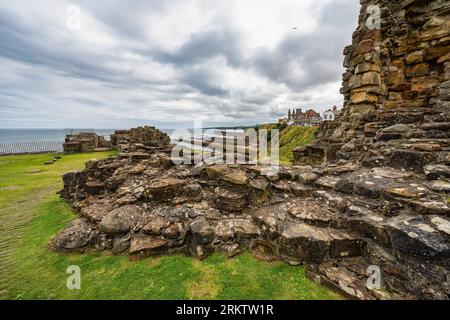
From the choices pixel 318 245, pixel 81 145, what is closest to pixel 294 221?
pixel 318 245

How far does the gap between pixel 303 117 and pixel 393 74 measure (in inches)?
3694

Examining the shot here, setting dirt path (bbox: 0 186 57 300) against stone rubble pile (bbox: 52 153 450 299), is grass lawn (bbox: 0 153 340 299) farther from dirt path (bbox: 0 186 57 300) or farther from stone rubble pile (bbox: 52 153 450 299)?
stone rubble pile (bbox: 52 153 450 299)

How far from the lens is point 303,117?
95.1 m

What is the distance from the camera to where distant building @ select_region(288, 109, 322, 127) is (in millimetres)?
86725

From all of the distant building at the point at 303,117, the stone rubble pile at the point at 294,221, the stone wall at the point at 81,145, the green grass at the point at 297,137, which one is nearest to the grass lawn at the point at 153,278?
→ the stone rubble pile at the point at 294,221

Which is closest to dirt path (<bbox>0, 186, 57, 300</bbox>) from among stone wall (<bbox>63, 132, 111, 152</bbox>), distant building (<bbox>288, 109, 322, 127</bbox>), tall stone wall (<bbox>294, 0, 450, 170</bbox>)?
tall stone wall (<bbox>294, 0, 450, 170</bbox>)

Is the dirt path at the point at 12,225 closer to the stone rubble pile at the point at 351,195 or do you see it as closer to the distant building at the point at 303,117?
the stone rubble pile at the point at 351,195

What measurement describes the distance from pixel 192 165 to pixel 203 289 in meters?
3.88

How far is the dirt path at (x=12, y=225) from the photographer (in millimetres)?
3990

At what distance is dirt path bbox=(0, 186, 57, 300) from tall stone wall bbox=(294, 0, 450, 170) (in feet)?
28.6

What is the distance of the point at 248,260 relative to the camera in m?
3.87

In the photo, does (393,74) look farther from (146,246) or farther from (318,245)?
(146,246)
